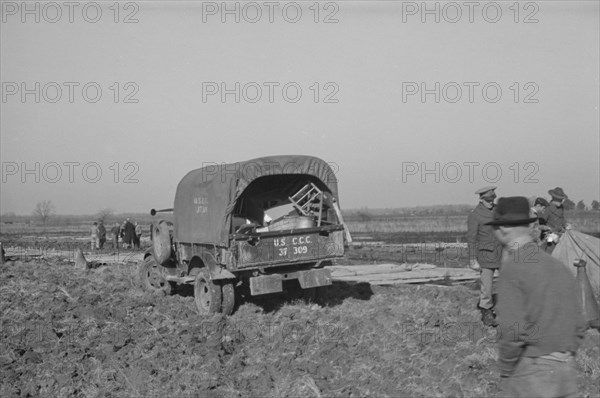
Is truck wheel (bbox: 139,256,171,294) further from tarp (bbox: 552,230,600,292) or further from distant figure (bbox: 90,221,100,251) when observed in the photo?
distant figure (bbox: 90,221,100,251)

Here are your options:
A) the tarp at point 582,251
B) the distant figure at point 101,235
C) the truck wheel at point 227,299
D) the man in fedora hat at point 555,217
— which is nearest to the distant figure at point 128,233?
the distant figure at point 101,235

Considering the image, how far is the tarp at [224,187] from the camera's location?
11867mm

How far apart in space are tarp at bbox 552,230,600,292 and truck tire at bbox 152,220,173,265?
731cm

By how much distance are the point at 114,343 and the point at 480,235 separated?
5.36 m

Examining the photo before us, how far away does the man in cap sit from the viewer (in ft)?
33.1

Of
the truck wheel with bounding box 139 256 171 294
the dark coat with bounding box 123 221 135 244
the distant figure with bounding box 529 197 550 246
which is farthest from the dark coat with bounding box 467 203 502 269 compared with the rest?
the dark coat with bounding box 123 221 135 244

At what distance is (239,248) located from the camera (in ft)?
38.3

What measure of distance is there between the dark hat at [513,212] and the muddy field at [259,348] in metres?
3.00

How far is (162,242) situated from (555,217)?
295 inches

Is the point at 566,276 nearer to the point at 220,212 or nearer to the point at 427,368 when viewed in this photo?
the point at 427,368

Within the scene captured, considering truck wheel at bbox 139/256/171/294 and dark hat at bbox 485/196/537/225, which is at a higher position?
dark hat at bbox 485/196/537/225

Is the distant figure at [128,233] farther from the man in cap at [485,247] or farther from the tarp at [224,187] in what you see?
the man in cap at [485,247]

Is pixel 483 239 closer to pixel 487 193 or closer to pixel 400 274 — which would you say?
pixel 487 193

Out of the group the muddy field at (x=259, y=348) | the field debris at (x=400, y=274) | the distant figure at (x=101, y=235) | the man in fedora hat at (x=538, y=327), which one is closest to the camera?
the man in fedora hat at (x=538, y=327)
